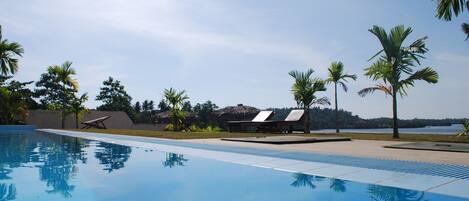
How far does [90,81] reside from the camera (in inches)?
1371

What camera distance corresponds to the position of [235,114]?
35062mm

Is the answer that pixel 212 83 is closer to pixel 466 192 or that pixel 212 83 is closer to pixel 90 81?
pixel 90 81

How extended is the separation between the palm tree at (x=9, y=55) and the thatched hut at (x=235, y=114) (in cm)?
1824

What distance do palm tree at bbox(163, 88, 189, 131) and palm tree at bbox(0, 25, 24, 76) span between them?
11548 millimetres

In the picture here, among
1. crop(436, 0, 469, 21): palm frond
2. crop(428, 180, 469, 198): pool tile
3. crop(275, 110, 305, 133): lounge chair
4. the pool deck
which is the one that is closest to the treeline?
crop(275, 110, 305, 133): lounge chair

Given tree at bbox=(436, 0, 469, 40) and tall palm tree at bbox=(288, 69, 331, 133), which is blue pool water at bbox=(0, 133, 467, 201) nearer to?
tree at bbox=(436, 0, 469, 40)

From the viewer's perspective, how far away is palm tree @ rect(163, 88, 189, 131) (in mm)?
26547

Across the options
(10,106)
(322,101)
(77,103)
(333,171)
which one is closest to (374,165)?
(333,171)

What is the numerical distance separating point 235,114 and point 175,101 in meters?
9.56

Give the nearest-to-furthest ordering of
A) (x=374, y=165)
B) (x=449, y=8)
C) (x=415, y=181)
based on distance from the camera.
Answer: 1. (x=415, y=181)
2. (x=374, y=165)
3. (x=449, y=8)

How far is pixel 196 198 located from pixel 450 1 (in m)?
10.7

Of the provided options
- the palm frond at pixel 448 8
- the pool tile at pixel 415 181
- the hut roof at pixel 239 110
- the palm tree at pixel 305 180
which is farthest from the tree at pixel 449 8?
the hut roof at pixel 239 110

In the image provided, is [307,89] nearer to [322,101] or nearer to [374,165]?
[322,101]

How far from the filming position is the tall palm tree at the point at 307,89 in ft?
73.6
